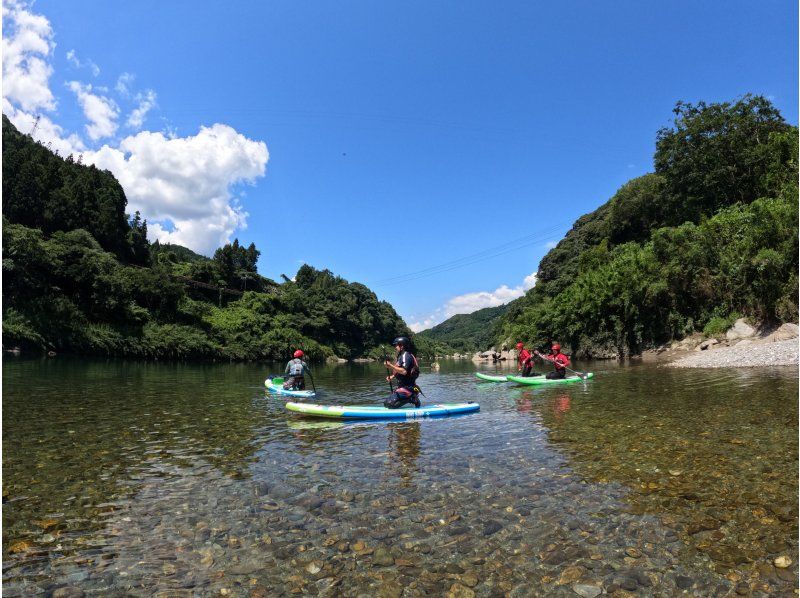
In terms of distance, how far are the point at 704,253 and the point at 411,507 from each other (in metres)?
39.9

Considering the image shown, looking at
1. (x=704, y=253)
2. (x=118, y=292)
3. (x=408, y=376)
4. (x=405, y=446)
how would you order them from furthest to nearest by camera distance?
1. (x=118, y=292)
2. (x=704, y=253)
3. (x=408, y=376)
4. (x=405, y=446)

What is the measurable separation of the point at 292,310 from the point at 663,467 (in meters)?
82.9

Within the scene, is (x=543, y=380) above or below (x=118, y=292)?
below

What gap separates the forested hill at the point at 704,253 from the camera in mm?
31094

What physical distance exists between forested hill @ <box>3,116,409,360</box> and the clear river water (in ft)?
155

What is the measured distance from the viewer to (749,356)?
2500 centimetres

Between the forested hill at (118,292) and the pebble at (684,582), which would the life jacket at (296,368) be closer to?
the pebble at (684,582)

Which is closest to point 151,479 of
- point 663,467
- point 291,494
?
point 291,494

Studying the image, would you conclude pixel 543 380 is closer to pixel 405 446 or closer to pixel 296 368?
pixel 296 368

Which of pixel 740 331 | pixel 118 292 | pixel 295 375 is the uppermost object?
pixel 118 292

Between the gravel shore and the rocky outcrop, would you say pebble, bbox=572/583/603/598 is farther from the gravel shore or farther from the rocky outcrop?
the rocky outcrop

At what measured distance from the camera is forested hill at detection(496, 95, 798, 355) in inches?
1224

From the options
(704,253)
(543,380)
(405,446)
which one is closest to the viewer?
(405,446)

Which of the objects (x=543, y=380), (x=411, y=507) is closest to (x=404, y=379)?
(x=411, y=507)
